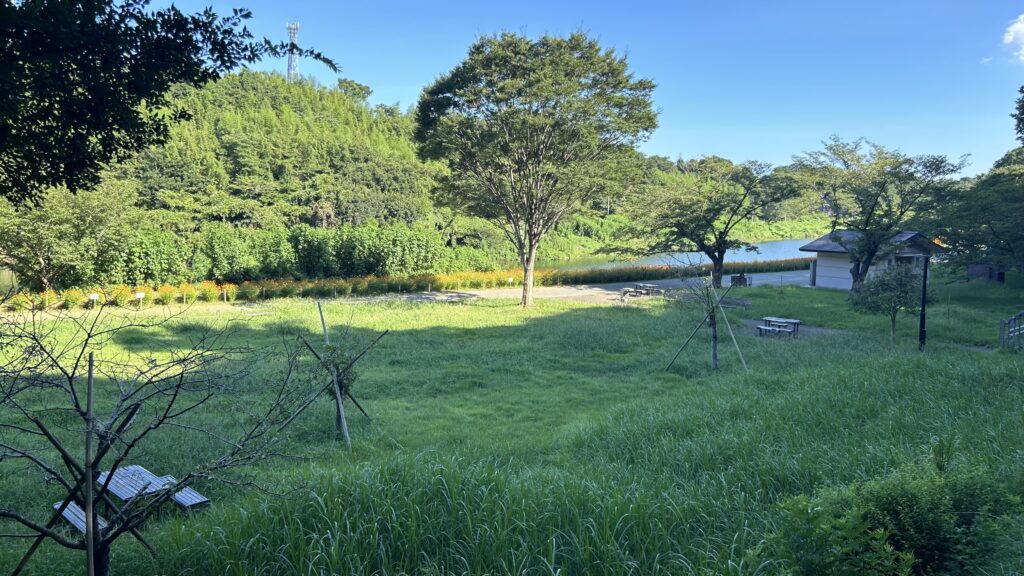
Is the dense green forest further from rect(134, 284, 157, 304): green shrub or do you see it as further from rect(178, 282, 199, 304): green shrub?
rect(178, 282, 199, 304): green shrub

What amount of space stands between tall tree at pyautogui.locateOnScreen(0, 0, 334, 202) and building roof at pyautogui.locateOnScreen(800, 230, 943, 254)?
25.8 metres

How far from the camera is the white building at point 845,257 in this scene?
87.1 feet

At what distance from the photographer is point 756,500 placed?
14.9 feet

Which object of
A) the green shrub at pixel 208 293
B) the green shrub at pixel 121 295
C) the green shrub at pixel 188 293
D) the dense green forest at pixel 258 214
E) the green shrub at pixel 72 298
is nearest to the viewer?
the green shrub at pixel 72 298

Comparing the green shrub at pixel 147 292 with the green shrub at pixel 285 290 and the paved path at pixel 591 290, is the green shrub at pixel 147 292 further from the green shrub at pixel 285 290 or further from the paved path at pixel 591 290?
→ the paved path at pixel 591 290

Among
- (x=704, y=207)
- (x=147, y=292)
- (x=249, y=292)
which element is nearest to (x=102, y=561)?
(x=147, y=292)

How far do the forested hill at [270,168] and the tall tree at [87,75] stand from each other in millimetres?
29028

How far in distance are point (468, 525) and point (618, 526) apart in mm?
972

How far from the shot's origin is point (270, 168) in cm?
3991

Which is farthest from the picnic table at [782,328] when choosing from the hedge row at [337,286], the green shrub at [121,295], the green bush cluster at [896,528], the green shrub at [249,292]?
the green shrub at [121,295]

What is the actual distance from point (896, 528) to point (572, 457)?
3.34m

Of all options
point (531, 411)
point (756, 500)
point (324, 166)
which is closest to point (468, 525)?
point (756, 500)

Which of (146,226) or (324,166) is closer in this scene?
(146,226)

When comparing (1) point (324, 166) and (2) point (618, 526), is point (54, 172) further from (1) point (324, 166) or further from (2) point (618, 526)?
(1) point (324, 166)
